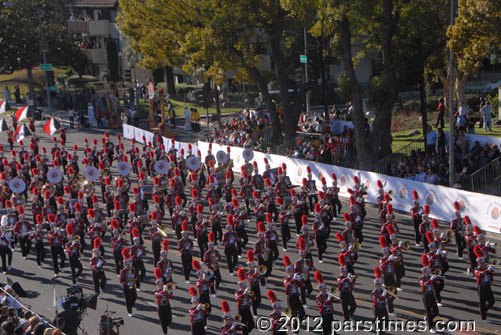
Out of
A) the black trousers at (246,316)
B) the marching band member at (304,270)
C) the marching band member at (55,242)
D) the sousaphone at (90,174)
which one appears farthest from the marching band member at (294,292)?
the sousaphone at (90,174)

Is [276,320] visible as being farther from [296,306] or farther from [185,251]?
[185,251]

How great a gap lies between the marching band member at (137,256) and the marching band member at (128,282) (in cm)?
102

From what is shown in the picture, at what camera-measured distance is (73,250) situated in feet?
61.9

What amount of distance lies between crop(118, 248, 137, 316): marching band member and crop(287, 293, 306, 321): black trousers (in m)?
3.83

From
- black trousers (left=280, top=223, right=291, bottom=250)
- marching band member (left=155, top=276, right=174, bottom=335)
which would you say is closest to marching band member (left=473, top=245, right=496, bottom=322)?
black trousers (left=280, top=223, right=291, bottom=250)

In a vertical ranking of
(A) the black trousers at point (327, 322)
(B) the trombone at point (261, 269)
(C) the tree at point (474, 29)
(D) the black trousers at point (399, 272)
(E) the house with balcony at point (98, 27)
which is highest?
(E) the house with balcony at point (98, 27)

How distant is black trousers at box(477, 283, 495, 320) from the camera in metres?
14.8

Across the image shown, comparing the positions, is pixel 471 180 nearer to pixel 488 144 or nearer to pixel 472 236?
pixel 488 144

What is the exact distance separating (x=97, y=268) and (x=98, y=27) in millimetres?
46112

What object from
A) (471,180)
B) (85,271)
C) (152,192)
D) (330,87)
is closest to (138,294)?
(85,271)

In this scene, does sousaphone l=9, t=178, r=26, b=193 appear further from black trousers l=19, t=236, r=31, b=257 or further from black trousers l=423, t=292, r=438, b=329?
black trousers l=423, t=292, r=438, b=329

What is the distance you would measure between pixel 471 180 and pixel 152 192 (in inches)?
438

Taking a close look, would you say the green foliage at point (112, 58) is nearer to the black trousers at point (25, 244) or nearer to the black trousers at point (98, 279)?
the black trousers at point (25, 244)

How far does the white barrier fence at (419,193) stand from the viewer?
20.0 meters
